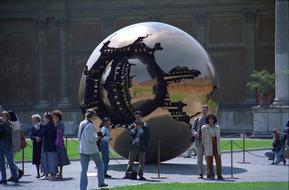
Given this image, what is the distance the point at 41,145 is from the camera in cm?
2098

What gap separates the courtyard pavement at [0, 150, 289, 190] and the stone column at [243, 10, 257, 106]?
3136cm

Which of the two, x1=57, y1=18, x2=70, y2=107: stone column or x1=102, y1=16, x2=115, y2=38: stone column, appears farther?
x1=57, y1=18, x2=70, y2=107: stone column

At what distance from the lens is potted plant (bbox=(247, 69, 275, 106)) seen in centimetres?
5212

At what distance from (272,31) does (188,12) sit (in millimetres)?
6271

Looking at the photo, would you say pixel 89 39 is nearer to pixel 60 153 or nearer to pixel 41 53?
pixel 41 53

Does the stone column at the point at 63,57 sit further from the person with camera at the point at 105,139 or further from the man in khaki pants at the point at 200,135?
the man in khaki pants at the point at 200,135

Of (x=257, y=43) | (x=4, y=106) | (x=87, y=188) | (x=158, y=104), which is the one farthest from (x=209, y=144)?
(x=4, y=106)

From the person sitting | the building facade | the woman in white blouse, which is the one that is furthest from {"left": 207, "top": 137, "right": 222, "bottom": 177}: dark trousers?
the building facade

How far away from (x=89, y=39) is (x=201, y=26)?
8676 millimetres

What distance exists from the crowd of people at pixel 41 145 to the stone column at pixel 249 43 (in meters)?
38.3

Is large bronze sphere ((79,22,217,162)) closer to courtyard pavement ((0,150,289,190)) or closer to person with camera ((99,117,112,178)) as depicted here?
courtyard pavement ((0,150,289,190))

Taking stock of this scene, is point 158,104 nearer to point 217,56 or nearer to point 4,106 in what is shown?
point 217,56

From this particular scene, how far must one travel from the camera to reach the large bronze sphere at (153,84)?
69.7 feet

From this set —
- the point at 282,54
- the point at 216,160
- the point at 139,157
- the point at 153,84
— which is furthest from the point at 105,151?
the point at 282,54
